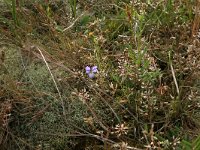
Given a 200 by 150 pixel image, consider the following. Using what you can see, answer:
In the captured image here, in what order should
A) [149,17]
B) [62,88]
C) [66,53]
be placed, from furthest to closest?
[149,17] → [66,53] → [62,88]

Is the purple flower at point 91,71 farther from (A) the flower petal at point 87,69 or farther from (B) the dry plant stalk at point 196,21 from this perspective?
(B) the dry plant stalk at point 196,21

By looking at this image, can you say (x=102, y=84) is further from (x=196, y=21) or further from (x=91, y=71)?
(x=196, y=21)

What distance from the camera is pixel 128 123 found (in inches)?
68.9

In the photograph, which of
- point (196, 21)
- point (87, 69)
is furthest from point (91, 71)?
point (196, 21)

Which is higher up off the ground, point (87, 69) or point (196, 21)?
point (196, 21)

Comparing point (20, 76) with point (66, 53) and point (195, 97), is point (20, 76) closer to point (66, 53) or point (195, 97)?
point (66, 53)

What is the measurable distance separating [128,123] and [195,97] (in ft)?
1.01

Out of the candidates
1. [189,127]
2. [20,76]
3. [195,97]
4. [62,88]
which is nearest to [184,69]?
[195,97]

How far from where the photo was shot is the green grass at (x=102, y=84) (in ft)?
5.63

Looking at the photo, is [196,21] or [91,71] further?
[196,21]

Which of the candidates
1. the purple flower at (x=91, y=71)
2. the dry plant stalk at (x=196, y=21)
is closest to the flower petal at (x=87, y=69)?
the purple flower at (x=91, y=71)

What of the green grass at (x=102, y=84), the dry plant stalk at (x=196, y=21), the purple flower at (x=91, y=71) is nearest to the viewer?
the green grass at (x=102, y=84)

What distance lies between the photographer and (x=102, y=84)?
71.0 inches

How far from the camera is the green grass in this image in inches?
67.6
